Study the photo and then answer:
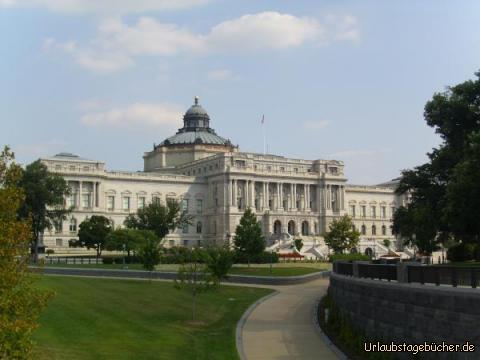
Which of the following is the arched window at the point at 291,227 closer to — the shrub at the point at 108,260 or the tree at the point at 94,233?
the tree at the point at 94,233

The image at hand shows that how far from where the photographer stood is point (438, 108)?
156 feet

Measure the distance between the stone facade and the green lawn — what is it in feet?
254

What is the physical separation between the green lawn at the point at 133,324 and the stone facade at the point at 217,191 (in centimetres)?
7755

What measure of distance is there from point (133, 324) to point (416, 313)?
14818mm

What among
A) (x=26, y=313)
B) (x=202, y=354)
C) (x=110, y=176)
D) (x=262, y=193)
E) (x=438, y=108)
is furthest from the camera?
(x=262, y=193)

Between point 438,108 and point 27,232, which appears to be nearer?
point 27,232

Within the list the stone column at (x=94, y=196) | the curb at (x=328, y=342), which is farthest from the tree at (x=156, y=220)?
the curb at (x=328, y=342)

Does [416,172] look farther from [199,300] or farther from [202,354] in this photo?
[202,354]

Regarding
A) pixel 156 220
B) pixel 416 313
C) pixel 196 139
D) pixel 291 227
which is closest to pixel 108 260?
pixel 156 220

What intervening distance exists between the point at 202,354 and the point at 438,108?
94.1 feet

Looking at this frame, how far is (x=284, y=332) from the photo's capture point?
32406mm

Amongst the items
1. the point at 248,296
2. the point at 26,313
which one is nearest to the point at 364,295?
the point at 26,313

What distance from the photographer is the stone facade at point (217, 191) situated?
128 m

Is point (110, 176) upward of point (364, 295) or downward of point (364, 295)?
upward
